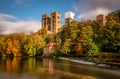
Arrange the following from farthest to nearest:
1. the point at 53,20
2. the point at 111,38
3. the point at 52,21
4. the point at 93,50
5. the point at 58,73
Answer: the point at 53,20 < the point at 52,21 < the point at 111,38 < the point at 93,50 < the point at 58,73

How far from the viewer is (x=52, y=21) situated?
508 ft

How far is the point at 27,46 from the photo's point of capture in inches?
3216

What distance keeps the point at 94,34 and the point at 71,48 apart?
8.68 m

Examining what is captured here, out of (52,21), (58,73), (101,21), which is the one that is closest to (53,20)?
(52,21)

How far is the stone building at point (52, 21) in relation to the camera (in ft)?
498

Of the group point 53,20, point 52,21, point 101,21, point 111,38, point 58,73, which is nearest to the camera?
point 58,73

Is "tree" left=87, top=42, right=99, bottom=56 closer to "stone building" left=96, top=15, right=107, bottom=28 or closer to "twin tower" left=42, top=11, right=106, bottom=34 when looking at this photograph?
"stone building" left=96, top=15, right=107, bottom=28

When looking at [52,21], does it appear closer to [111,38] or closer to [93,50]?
[111,38]

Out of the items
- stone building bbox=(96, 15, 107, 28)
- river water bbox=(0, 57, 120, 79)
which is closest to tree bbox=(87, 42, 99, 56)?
river water bbox=(0, 57, 120, 79)

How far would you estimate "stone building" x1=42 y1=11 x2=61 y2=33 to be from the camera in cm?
15190

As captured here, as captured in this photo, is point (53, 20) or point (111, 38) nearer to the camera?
point (111, 38)

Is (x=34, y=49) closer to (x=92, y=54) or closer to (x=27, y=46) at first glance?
(x=27, y=46)

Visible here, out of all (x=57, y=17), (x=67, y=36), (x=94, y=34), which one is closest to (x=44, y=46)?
(x=67, y=36)

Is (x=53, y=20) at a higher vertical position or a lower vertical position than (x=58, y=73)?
higher
